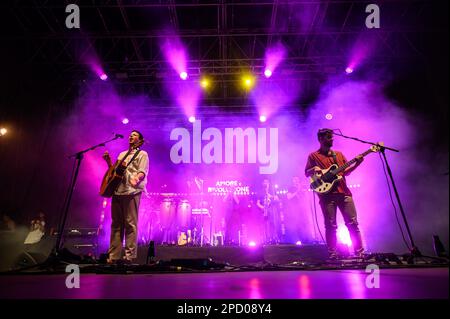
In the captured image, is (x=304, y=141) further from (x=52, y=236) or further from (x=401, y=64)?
(x=52, y=236)

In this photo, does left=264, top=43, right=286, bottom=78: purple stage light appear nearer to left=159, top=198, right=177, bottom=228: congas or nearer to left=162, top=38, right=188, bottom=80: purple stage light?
left=162, top=38, right=188, bottom=80: purple stage light

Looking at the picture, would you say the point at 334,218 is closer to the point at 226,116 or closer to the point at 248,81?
the point at 248,81

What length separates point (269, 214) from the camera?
9.05 meters

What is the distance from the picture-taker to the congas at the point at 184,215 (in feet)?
30.5

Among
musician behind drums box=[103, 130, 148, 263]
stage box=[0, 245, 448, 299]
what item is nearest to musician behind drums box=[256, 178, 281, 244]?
stage box=[0, 245, 448, 299]

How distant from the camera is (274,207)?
9156 millimetres

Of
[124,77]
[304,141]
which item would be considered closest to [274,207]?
[304,141]

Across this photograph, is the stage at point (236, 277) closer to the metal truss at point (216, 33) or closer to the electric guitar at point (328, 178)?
the electric guitar at point (328, 178)

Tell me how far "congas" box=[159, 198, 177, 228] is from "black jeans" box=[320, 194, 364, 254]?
5.87 m

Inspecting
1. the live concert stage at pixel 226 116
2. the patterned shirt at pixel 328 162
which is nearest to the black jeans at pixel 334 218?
the patterned shirt at pixel 328 162

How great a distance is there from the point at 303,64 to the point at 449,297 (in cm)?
815

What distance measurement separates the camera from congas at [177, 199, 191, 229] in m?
9.30

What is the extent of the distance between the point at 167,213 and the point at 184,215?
1.90 ft

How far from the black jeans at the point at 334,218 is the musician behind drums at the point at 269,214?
4.23 meters
